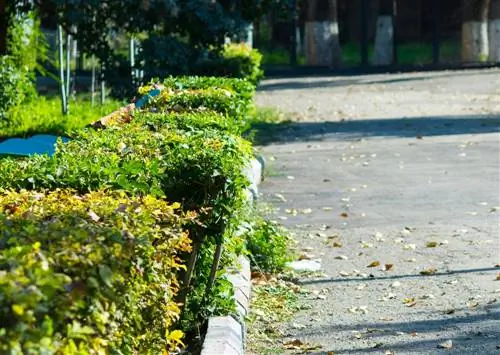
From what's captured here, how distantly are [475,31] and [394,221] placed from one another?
29.4 m

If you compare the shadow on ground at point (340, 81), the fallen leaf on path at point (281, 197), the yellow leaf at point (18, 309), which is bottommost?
the shadow on ground at point (340, 81)

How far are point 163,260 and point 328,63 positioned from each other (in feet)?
118

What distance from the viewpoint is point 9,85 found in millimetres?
18359

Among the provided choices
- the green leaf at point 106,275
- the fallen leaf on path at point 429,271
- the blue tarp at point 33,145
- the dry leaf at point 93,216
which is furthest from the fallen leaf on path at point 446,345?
the blue tarp at point 33,145

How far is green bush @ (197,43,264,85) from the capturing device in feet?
66.8

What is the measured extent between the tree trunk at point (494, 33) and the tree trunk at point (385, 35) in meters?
3.01

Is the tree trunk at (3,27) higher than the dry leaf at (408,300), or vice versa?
the tree trunk at (3,27)

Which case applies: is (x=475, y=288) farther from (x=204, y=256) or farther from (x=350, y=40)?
(x=350, y=40)

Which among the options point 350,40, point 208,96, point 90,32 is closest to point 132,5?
point 90,32

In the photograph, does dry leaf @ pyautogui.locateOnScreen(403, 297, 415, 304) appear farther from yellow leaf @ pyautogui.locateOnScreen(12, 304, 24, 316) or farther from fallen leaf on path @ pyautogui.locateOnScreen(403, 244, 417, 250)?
yellow leaf @ pyautogui.locateOnScreen(12, 304, 24, 316)

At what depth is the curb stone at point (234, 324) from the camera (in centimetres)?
680

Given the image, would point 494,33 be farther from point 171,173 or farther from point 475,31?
point 171,173

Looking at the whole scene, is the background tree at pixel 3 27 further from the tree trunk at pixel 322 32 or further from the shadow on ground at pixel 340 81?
the tree trunk at pixel 322 32

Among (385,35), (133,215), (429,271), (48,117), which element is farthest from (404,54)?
(133,215)
